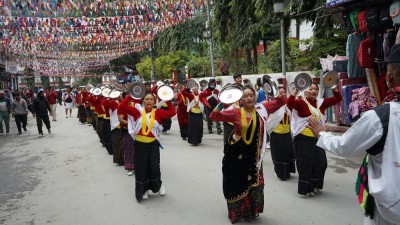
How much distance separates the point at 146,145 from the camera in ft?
18.2

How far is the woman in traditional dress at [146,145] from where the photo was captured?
5.52 m

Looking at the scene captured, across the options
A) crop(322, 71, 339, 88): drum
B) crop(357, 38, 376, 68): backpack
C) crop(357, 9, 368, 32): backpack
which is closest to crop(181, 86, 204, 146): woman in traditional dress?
crop(357, 38, 376, 68): backpack

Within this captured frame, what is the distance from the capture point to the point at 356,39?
895 cm

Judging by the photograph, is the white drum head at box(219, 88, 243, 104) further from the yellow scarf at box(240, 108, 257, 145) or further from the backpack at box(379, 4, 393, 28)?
the backpack at box(379, 4, 393, 28)

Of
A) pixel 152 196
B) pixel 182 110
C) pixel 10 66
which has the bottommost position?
pixel 152 196

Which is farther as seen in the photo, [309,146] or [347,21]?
[347,21]

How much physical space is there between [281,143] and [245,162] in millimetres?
2192

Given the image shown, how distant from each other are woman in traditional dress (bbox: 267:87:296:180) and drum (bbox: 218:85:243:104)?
224cm

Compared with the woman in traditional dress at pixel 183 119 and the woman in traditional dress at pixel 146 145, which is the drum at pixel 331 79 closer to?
the woman in traditional dress at pixel 146 145

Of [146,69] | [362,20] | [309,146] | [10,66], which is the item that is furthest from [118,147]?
[10,66]

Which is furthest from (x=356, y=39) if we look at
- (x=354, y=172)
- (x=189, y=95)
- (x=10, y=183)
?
(x=10, y=183)

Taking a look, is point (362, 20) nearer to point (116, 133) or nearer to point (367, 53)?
point (367, 53)

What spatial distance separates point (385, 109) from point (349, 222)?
2.61 meters

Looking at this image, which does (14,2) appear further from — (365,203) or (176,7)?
(365,203)
